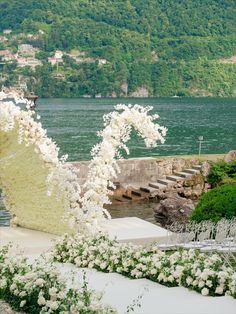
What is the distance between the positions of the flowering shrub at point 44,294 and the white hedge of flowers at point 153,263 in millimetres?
1444

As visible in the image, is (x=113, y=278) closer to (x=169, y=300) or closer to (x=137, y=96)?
(x=169, y=300)

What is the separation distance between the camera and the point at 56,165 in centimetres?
1288

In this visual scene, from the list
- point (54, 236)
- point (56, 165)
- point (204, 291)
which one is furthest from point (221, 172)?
point (204, 291)

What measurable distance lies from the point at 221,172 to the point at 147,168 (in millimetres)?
2886

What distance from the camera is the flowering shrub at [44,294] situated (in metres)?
7.12

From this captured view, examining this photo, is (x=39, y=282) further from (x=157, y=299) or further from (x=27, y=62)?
(x=27, y=62)

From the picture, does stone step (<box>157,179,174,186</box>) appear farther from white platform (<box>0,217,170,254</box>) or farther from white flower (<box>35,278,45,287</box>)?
white flower (<box>35,278,45,287</box>)

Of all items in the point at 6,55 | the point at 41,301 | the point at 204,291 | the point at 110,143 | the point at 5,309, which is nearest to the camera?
the point at 41,301

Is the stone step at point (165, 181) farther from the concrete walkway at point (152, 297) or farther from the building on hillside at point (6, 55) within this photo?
the building on hillside at point (6, 55)

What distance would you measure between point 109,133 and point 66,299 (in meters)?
5.29

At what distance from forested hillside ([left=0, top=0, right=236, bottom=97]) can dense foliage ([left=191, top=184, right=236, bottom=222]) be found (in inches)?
5970

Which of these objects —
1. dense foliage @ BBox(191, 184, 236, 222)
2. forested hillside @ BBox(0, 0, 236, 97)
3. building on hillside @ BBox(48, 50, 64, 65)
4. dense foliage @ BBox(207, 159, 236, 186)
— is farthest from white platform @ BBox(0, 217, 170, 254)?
building on hillside @ BBox(48, 50, 64, 65)

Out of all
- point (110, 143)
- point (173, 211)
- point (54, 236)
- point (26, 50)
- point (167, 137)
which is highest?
point (110, 143)

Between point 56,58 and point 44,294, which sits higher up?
point 44,294
